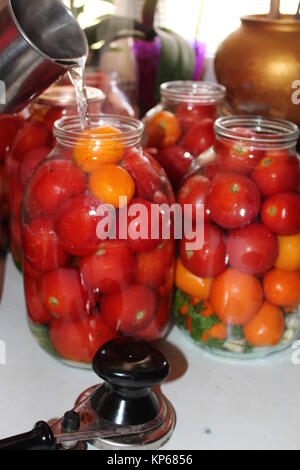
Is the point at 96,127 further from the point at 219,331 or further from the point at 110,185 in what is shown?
the point at 219,331

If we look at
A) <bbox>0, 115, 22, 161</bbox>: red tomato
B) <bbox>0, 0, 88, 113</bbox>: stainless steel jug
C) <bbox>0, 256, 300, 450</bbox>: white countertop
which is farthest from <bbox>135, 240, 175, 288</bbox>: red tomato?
<bbox>0, 115, 22, 161</bbox>: red tomato

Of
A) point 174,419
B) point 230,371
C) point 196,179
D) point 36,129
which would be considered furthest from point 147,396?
point 36,129

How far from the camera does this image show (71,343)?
67cm

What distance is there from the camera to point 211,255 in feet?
2.26

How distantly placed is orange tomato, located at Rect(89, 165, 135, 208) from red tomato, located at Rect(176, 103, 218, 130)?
0.25 meters

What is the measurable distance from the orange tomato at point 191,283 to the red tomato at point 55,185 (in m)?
0.17

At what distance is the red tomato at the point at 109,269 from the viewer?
0.64m

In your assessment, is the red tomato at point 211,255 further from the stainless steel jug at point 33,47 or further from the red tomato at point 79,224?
the stainless steel jug at point 33,47

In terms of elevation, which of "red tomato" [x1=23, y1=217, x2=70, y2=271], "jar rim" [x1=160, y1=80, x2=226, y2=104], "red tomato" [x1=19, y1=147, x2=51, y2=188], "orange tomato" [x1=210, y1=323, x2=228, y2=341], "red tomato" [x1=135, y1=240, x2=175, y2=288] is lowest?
"orange tomato" [x1=210, y1=323, x2=228, y2=341]

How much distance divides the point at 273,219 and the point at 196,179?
0.11 m

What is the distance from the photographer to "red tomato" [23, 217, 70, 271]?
0.66 meters

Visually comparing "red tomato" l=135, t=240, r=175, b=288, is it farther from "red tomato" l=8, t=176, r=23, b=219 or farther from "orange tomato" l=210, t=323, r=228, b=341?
"red tomato" l=8, t=176, r=23, b=219

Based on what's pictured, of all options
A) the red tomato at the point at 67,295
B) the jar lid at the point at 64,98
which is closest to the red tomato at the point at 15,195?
the jar lid at the point at 64,98
